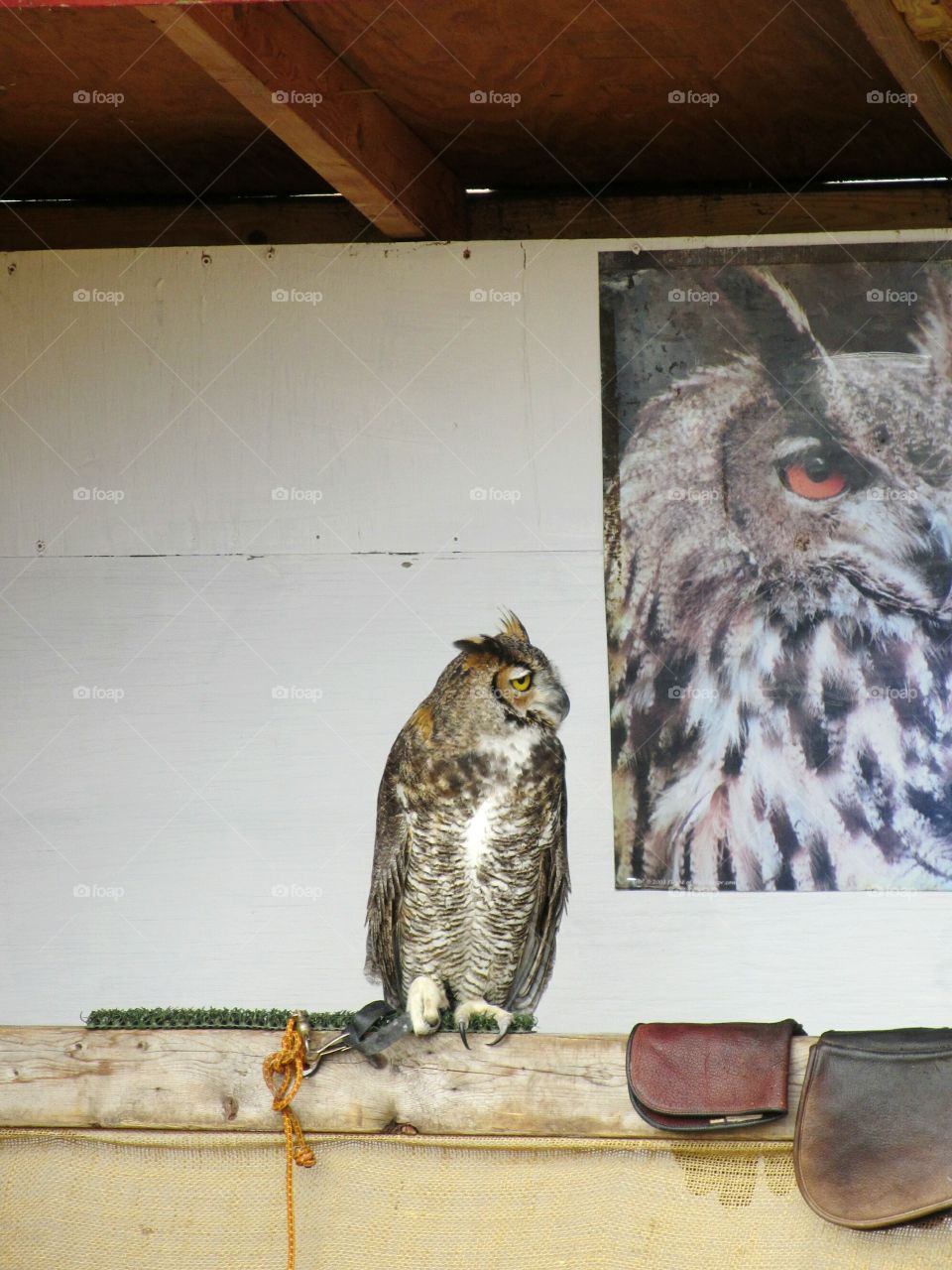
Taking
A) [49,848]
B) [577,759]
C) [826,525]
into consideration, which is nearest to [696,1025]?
[577,759]

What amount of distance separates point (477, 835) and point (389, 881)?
0.29 metres

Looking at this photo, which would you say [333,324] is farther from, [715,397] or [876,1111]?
[876,1111]

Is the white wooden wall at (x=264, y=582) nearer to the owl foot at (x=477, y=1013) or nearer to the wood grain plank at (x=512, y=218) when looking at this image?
the wood grain plank at (x=512, y=218)

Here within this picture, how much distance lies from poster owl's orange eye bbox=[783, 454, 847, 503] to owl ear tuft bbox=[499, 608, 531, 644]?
73cm

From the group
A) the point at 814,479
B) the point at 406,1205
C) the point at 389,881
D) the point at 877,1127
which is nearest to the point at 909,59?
the point at 814,479

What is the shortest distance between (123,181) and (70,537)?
95 cm

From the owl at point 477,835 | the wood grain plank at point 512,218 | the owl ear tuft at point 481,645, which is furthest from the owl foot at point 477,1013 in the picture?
the wood grain plank at point 512,218

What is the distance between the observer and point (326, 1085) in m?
1.80

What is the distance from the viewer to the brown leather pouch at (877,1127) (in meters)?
1.54

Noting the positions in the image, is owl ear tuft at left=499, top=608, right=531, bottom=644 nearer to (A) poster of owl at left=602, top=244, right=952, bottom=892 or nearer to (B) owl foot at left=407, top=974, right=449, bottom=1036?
(A) poster of owl at left=602, top=244, right=952, bottom=892

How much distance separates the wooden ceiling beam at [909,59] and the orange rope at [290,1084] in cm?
183

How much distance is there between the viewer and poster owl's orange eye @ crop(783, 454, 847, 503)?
10.2 feet

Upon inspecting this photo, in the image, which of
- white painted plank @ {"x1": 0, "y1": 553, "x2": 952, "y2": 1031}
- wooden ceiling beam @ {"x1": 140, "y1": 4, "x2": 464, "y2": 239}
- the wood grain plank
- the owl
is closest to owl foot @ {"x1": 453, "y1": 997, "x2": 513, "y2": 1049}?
the owl

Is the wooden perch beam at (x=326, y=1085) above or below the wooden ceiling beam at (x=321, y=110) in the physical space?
below
